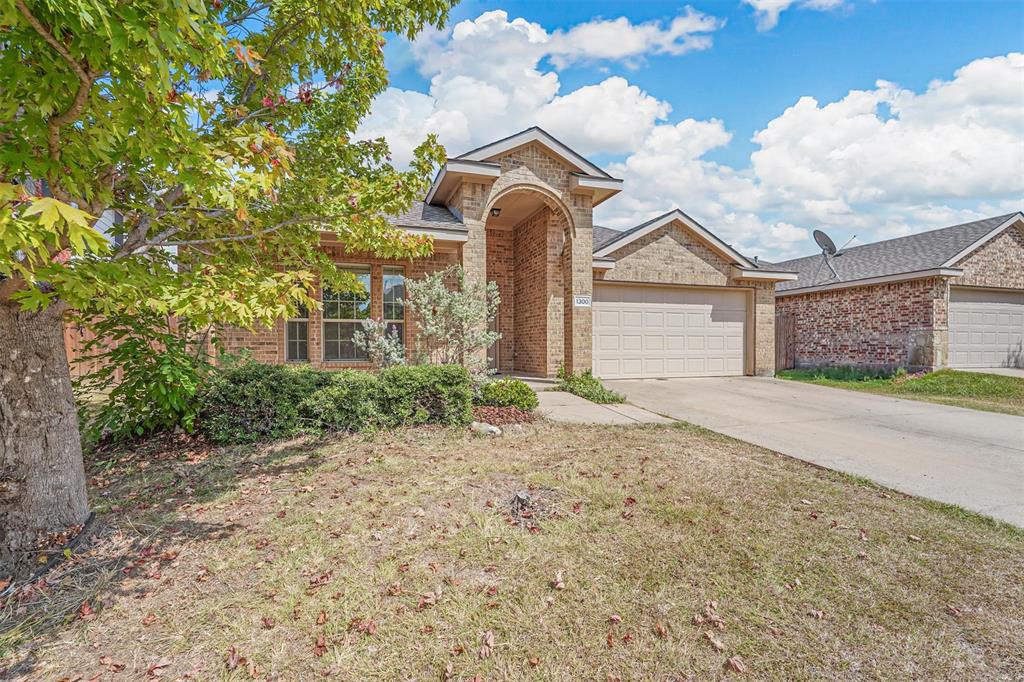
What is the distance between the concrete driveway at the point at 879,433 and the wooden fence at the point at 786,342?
18.6 feet

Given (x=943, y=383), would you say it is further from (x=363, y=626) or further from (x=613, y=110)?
(x=363, y=626)

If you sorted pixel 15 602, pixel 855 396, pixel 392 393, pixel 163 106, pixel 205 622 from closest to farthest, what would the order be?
pixel 163 106 → pixel 205 622 → pixel 15 602 → pixel 392 393 → pixel 855 396

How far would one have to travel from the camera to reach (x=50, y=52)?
2.26 metres

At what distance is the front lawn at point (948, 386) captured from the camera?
10.0 metres

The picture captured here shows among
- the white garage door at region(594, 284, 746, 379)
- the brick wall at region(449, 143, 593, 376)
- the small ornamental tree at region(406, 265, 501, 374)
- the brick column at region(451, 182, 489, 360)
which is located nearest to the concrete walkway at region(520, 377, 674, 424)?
the small ornamental tree at region(406, 265, 501, 374)

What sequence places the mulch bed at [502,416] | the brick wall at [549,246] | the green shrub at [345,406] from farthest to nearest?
the brick wall at [549,246]
the mulch bed at [502,416]
the green shrub at [345,406]

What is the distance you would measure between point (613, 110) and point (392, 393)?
9.33m

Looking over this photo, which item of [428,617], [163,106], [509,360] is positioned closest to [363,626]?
[428,617]

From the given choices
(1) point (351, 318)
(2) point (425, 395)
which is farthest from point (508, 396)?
(1) point (351, 318)

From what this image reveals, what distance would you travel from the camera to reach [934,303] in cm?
1357

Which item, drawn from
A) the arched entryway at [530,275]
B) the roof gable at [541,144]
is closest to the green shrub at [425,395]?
the arched entryway at [530,275]

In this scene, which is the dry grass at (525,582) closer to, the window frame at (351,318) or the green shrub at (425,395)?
the green shrub at (425,395)

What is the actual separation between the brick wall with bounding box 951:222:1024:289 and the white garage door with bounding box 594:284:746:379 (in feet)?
22.8

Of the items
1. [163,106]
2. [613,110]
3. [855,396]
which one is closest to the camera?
[163,106]
